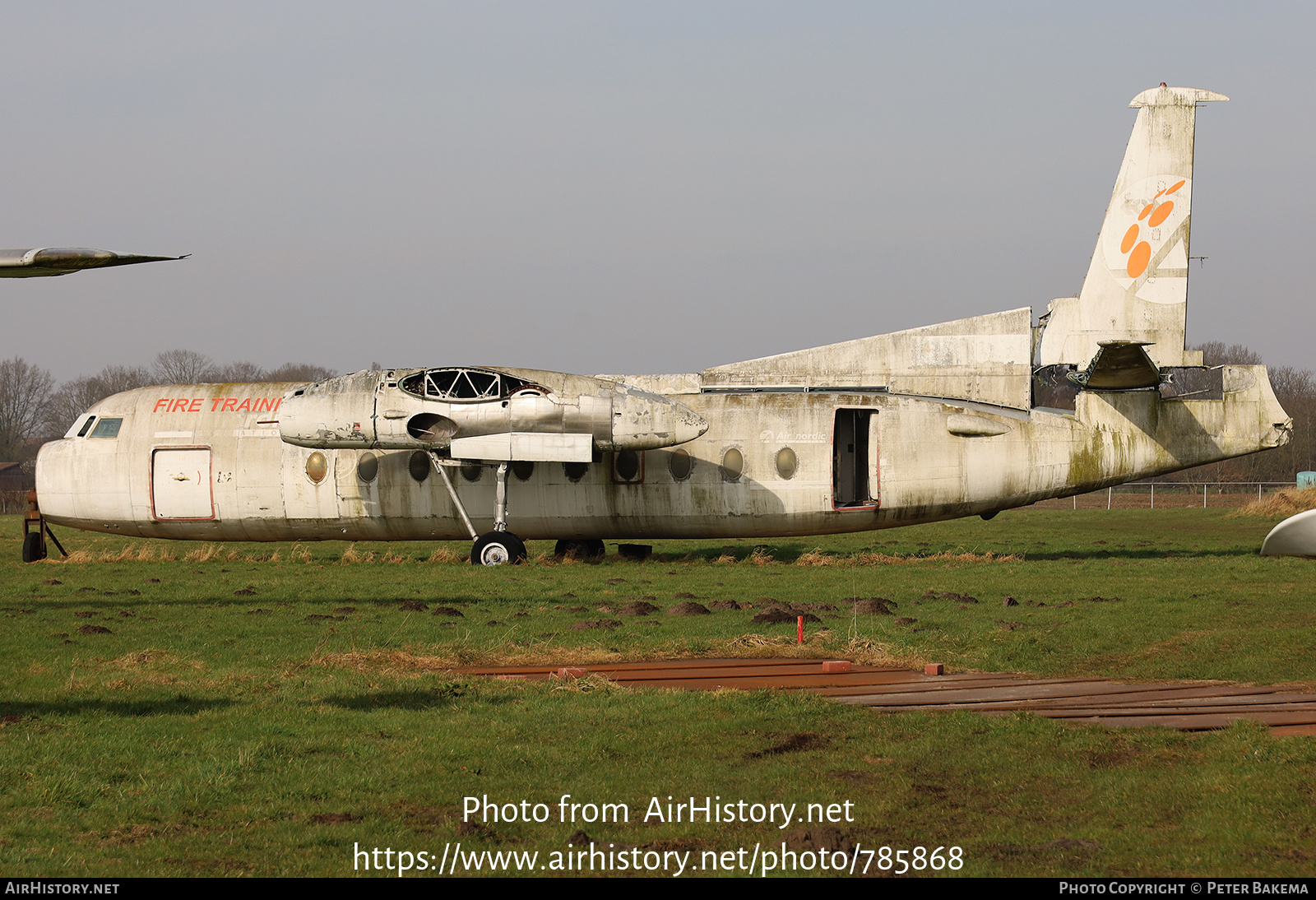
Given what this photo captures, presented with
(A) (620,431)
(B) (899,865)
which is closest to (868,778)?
(B) (899,865)

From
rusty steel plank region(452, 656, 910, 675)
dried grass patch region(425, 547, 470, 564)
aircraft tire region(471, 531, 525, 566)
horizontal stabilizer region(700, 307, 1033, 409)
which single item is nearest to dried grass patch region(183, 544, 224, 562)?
dried grass patch region(425, 547, 470, 564)

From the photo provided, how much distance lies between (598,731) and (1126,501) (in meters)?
63.6

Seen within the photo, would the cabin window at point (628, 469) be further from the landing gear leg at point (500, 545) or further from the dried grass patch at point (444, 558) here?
the dried grass patch at point (444, 558)

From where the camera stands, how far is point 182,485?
28469 millimetres

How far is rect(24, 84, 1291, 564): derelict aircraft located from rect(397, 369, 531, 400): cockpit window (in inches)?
1.7

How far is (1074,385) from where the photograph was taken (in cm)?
2708

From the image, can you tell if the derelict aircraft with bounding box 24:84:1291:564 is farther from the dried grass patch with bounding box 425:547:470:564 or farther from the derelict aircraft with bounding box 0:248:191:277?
the derelict aircraft with bounding box 0:248:191:277

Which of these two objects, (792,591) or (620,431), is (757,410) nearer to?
(620,431)

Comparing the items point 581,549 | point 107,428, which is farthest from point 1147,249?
point 107,428

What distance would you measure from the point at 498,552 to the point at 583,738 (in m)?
17.1

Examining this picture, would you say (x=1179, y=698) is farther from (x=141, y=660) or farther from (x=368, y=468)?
(x=368, y=468)

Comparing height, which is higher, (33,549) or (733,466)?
(733,466)

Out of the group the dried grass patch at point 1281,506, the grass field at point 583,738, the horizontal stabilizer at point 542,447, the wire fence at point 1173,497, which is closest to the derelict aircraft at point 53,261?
the grass field at point 583,738

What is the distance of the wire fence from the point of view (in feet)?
200
